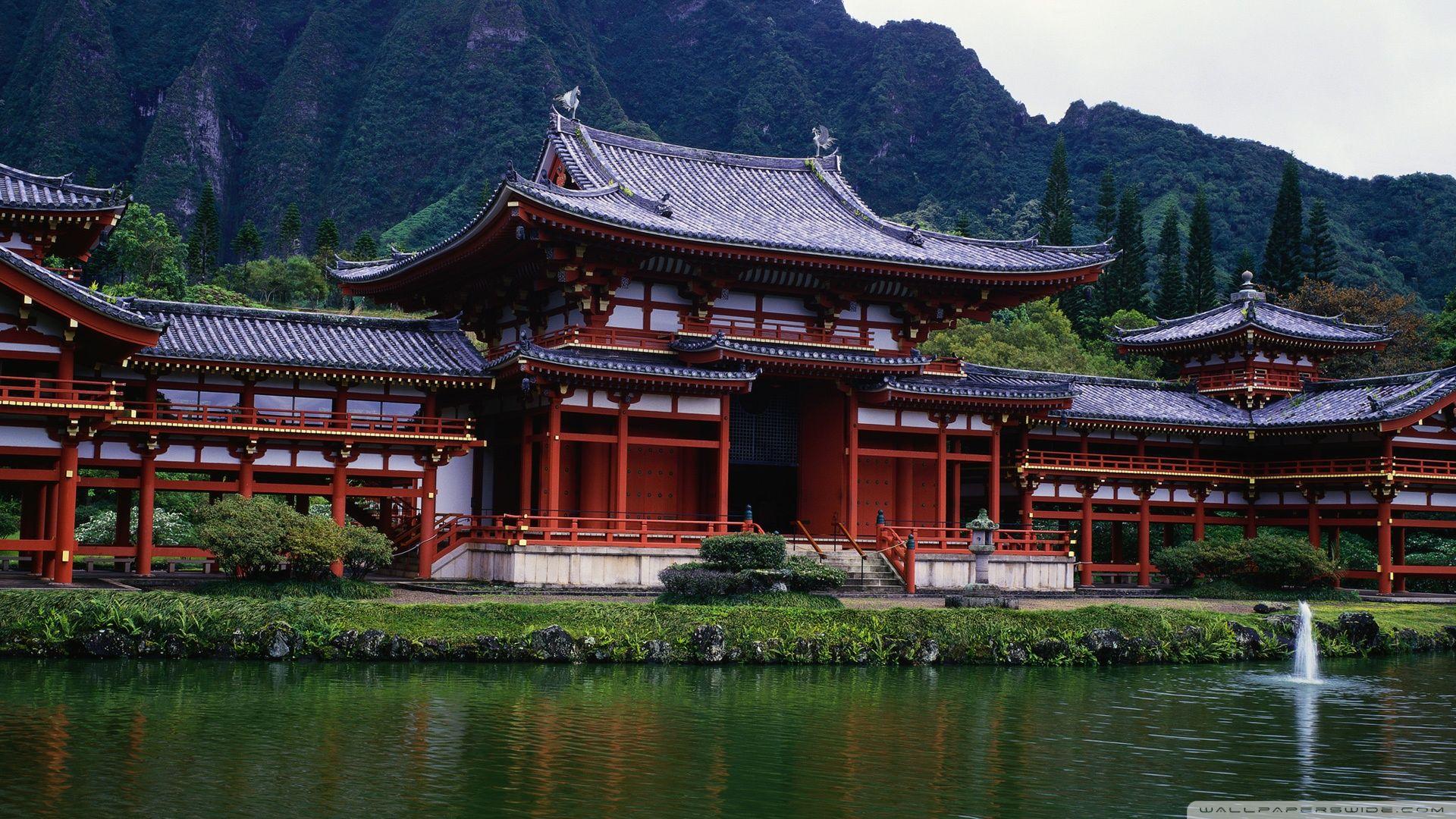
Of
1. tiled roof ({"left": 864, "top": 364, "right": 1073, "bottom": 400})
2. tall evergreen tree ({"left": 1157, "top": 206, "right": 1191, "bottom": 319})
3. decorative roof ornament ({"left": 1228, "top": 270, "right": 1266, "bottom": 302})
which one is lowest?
tiled roof ({"left": 864, "top": 364, "right": 1073, "bottom": 400})

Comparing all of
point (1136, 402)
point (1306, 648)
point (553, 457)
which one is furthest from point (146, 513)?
point (1136, 402)

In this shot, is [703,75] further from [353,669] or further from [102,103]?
[353,669]

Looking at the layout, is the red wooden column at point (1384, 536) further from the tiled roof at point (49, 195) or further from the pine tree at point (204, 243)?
the pine tree at point (204, 243)

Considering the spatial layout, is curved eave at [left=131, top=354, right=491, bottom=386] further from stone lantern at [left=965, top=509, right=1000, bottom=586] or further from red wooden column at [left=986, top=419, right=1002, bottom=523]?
red wooden column at [left=986, top=419, right=1002, bottom=523]

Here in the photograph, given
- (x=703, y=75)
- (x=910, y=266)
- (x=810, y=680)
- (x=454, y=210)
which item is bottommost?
(x=810, y=680)

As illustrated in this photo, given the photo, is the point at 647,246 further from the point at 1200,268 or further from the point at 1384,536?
the point at 1200,268

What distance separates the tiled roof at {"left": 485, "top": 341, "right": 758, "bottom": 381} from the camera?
33656mm

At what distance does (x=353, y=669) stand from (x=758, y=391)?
19.7 metres

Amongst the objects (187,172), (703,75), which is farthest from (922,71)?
(187,172)

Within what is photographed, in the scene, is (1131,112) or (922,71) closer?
(1131,112)

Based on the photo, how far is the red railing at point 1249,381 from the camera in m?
47.9

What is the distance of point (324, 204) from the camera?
459 feet

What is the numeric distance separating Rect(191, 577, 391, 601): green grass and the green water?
152 inches

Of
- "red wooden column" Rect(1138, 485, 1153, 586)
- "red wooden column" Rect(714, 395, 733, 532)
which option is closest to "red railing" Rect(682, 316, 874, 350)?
"red wooden column" Rect(714, 395, 733, 532)
